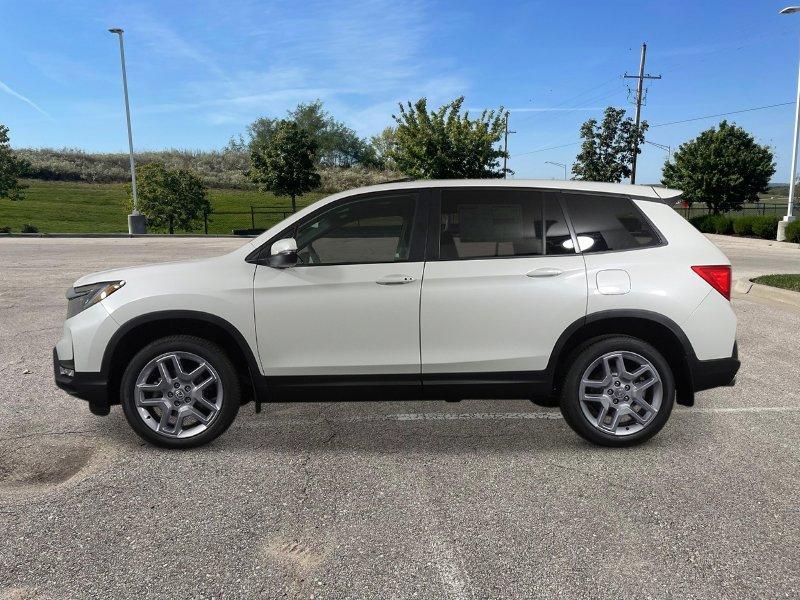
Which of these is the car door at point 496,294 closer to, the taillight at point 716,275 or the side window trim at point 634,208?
the side window trim at point 634,208

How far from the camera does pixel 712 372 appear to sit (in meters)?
4.00

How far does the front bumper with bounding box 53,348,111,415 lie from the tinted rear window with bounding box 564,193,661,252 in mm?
3319

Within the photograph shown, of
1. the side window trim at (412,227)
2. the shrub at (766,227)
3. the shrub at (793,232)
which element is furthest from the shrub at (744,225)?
the side window trim at (412,227)

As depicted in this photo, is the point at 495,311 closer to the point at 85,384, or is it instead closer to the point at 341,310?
the point at 341,310

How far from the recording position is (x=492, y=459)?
13.0 feet

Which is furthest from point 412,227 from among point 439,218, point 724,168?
point 724,168

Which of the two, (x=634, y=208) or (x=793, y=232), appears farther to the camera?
(x=793, y=232)

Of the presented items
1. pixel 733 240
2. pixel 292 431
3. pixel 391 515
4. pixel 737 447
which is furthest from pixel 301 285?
pixel 733 240

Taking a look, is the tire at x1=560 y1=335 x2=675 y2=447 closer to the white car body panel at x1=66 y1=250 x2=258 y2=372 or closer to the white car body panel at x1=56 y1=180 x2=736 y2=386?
the white car body panel at x1=56 y1=180 x2=736 y2=386

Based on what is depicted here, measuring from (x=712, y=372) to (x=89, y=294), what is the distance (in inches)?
166

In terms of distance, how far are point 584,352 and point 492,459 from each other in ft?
3.07

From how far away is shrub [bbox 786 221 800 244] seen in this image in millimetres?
24505

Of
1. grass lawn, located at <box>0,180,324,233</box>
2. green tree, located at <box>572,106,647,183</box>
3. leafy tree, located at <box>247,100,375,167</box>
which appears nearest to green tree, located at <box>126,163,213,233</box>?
grass lawn, located at <box>0,180,324,233</box>

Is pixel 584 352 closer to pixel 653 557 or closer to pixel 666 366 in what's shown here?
pixel 666 366
